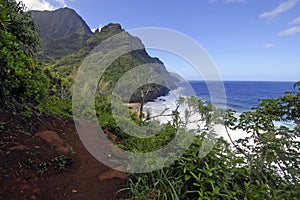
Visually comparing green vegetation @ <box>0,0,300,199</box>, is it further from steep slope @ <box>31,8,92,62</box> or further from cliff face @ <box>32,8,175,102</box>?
steep slope @ <box>31,8,92,62</box>

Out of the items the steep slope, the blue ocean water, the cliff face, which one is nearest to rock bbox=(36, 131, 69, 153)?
the cliff face

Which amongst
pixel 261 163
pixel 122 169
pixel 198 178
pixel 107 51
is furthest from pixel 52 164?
pixel 107 51

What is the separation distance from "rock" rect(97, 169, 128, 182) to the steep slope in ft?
78.0

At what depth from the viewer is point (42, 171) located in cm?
223

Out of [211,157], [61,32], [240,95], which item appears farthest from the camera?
[61,32]

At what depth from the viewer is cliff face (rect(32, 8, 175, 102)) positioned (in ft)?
16.4

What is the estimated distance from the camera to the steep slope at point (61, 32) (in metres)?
25.2

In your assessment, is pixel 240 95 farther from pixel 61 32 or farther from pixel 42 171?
pixel 61 32

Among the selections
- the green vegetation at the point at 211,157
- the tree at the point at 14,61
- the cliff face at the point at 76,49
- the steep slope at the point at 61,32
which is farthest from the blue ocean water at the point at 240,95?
the steep slope at the point at 61,32

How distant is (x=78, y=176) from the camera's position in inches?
91.4

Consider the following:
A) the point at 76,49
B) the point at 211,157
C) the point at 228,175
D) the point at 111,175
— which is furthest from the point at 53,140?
the point at 76,49

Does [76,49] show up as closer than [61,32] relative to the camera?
Yes

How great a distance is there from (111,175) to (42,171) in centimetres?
81

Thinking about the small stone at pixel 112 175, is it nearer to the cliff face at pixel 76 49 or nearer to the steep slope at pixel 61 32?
the cliff face at pixel 76 49
